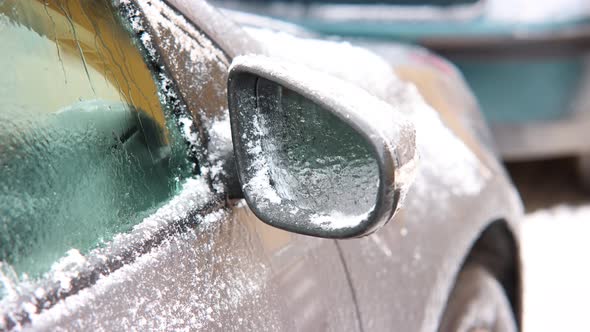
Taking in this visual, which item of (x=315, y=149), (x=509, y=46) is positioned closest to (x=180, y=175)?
(x=315, y=149)

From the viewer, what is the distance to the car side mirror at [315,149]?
1.08 m

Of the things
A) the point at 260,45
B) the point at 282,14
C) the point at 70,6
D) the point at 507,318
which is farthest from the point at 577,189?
the point at 70,6

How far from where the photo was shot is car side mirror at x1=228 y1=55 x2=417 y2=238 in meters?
1.08

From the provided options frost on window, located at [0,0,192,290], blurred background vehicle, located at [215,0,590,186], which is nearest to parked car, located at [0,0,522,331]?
frost on window, located at [0,0,192,290]

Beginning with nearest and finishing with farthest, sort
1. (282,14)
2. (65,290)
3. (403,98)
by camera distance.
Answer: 1. (65,290)
2. (403,98)
3. (282,14)

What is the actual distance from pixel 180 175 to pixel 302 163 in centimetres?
22

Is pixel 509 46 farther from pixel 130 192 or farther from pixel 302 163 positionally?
pixel 130 192

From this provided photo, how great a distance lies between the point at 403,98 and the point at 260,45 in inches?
26.9

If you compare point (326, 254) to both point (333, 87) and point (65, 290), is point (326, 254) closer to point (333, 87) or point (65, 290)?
point (333, 87)

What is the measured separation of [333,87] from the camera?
1126 mm

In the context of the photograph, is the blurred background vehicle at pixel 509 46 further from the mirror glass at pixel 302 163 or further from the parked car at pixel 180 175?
the mirror glass at pixel 302 163

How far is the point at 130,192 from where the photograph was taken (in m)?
Answer: 1.15

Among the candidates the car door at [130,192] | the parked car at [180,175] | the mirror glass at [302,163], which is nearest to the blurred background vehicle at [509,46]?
the parked car at [180,175]

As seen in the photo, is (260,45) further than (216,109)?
Yes
